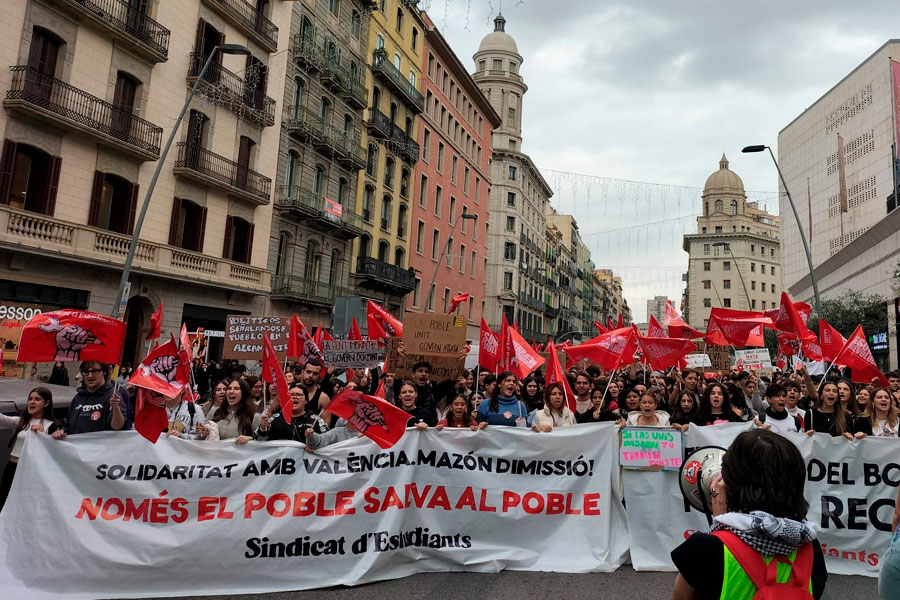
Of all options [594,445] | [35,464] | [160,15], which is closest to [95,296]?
[160,15]

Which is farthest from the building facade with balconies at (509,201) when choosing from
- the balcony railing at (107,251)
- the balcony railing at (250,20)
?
the balcony railing at (107,251)

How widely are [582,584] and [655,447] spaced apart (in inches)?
62.0

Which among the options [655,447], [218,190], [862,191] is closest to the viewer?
[655,447]

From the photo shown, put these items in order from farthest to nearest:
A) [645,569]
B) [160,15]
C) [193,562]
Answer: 1. [160,15]
2. [645,569]
3. [193,562]

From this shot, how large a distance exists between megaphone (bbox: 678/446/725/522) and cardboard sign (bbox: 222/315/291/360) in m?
8.59

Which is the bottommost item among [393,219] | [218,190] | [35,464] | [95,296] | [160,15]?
[35,464]

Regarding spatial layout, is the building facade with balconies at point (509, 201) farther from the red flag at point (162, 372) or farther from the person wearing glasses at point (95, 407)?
the person wearing glasses at point (95, 407)

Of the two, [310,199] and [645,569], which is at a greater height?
[310,199]

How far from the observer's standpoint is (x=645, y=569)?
231 inches

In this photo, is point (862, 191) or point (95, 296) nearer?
point (95, 296)

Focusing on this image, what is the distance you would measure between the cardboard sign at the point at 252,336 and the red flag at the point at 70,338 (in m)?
3.62

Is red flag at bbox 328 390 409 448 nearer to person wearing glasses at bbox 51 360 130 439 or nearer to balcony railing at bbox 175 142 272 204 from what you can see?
person wearing glasses at bbox 51 360 130 439

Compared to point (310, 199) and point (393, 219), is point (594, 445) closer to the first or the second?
point (310, 199)

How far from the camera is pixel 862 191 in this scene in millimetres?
46656
